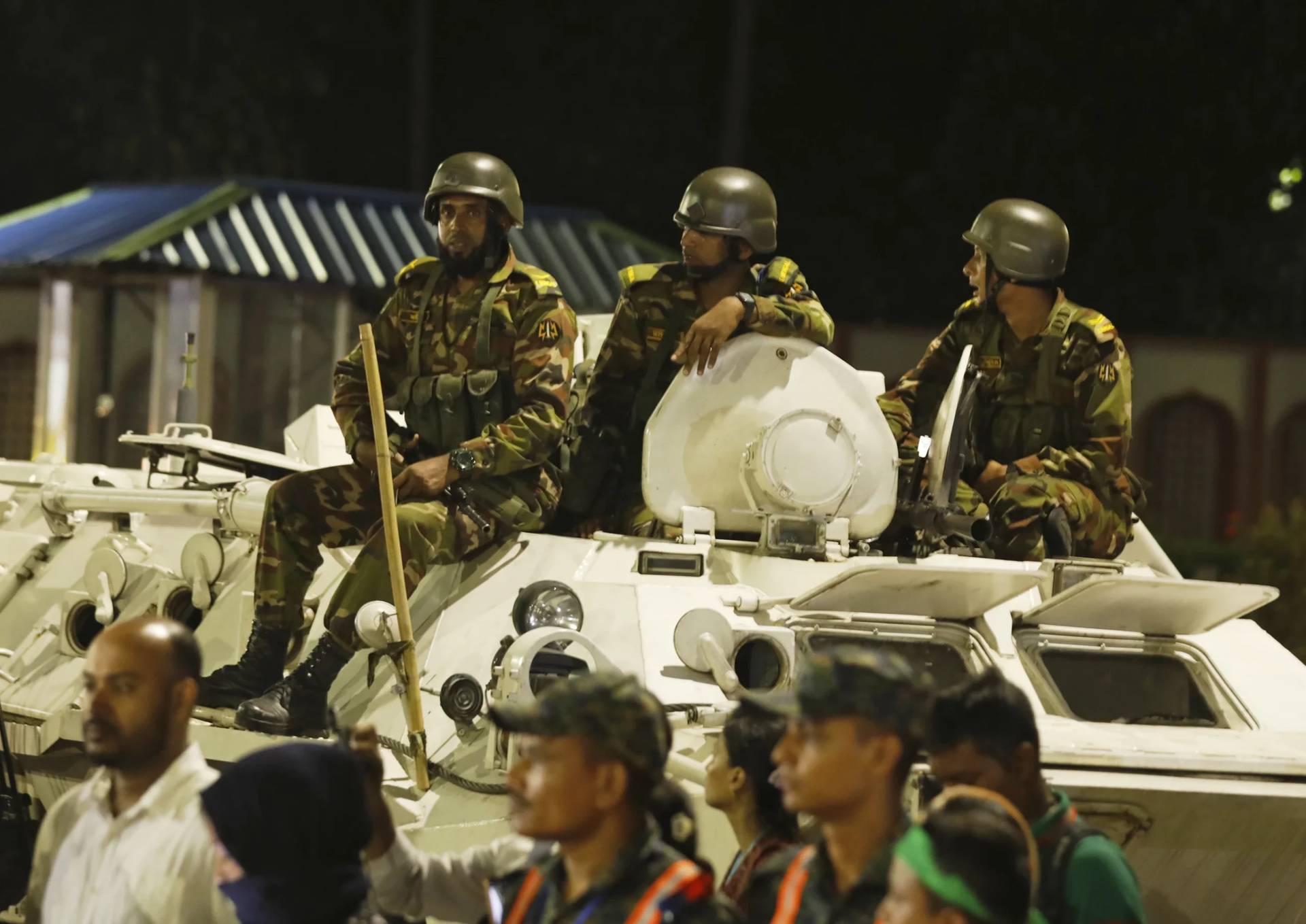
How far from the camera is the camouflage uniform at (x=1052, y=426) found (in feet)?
26.6

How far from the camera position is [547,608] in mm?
6805

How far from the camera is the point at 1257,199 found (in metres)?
24.0

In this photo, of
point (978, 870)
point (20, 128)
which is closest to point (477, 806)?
point (978, 870)

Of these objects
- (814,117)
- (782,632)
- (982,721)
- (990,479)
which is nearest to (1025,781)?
(982,721)

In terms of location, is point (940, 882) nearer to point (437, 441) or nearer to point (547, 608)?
point (547, 608)

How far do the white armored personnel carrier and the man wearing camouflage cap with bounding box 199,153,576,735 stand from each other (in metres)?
0.17

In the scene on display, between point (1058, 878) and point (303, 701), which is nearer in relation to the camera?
point (1058, 878)

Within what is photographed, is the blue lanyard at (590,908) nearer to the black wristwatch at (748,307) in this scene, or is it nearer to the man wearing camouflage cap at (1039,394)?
the black wristwatch at (748,307)

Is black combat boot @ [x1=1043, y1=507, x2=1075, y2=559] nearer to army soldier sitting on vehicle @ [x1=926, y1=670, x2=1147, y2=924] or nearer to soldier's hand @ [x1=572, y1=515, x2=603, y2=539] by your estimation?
soldier's hand @ [x1=572, y1=515, x2=603, y2=539]

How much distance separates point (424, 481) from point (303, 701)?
88 centimetres

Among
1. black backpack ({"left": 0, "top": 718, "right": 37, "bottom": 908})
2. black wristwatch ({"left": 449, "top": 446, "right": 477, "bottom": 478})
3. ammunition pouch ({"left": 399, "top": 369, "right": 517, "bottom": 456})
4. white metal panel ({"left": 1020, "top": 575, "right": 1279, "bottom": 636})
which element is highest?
ammunition pouch ({"left": 399, "top": 369, "right": 517, "bottom": 456})

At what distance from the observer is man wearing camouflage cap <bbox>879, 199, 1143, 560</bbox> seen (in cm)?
821

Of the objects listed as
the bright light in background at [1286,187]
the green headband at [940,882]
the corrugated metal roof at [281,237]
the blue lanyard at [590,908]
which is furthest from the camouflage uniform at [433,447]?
the bright light in background at [1286,187]

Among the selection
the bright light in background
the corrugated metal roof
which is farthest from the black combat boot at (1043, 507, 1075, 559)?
the bright light in background
